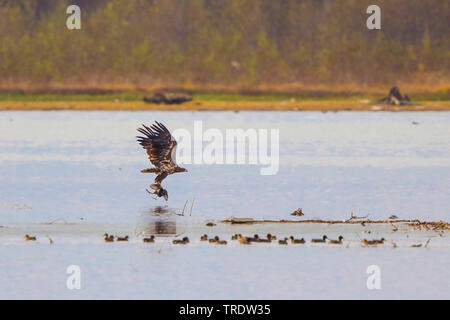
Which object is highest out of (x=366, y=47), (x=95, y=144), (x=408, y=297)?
(x=366, y=47)

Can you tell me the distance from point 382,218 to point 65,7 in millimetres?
62952

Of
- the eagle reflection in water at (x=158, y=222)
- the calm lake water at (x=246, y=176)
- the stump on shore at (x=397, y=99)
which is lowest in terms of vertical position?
the eagle reflection in water at (x=158, y=222)

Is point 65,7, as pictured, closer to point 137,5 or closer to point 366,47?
point 137,5

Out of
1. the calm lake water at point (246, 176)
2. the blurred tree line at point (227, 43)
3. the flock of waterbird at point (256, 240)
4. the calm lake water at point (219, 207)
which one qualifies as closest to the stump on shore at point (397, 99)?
the blurred tree line at point (227, 43)

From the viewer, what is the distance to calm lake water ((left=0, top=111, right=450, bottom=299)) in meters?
12.4

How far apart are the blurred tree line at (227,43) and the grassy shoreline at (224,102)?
5.74 m

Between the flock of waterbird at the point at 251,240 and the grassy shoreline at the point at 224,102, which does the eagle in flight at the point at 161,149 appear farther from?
the grassy shoreline at the point at 224,102

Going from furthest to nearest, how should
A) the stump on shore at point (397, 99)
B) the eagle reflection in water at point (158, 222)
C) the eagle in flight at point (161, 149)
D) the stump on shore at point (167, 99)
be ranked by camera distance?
1. the stump on shore at point (167, 99)
2. the stump on shore at point (397, 99)
3. the eagle in flight at point (161, 149)
4. the eagle reflection in water at point (158, 222)

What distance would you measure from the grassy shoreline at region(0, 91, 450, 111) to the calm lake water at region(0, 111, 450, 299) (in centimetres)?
1388

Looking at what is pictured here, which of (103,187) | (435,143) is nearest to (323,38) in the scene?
(435,143)

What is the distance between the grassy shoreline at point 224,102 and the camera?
51.3 metres

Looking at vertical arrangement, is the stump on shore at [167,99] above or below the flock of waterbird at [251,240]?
above

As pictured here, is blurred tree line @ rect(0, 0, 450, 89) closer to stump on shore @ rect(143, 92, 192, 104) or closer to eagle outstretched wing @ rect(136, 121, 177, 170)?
stump on shore @ rect(143, 92, 192, 104)

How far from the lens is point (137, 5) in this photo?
7581 cm
